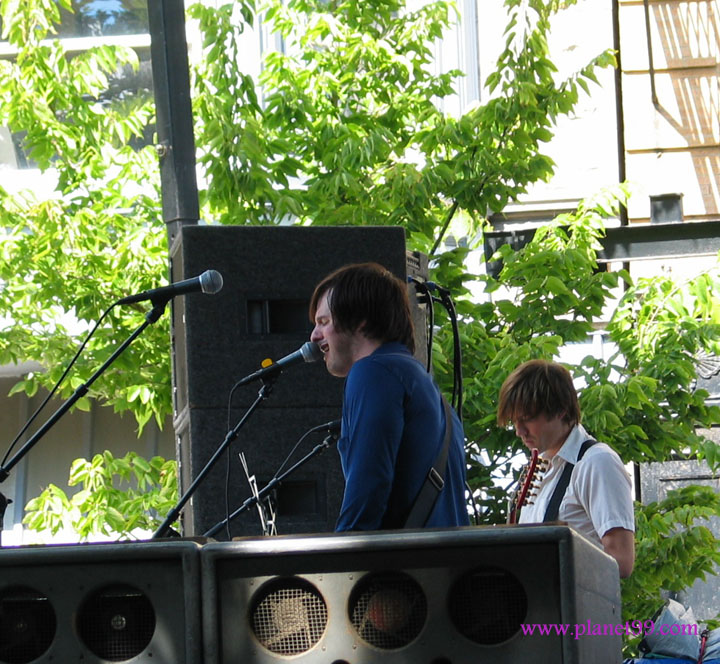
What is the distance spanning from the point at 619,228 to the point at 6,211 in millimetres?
3369

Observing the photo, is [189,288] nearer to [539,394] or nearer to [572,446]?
[539,394]

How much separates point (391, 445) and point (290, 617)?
2.21 ft

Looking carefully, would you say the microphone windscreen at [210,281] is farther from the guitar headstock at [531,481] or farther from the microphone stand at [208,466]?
the guitar headstock at [531,481]

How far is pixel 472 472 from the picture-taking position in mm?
5371

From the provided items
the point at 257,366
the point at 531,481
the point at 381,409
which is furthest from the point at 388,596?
the point at 257,366

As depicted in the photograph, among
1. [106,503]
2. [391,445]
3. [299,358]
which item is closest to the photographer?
[391,445]

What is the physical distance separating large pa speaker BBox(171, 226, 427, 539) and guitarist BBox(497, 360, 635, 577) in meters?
0.69

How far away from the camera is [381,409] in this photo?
248 cm

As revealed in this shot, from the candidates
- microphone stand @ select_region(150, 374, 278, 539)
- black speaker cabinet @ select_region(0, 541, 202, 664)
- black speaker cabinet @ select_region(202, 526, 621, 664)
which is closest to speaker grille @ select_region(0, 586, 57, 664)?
black speaker cabinet @ select_region(0, 541, 202, 664)

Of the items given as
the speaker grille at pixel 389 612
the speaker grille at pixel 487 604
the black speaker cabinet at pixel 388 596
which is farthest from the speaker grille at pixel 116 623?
the speaker grille at pixel 487 604

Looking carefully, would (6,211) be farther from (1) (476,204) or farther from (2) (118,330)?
(1) (476,204)

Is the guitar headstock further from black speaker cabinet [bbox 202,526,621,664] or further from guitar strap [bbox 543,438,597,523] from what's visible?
black speaker cabinet [bbox 202,526,621,664]

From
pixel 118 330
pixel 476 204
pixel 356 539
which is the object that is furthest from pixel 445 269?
pixel 356 539

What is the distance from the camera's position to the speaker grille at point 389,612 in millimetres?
1842
